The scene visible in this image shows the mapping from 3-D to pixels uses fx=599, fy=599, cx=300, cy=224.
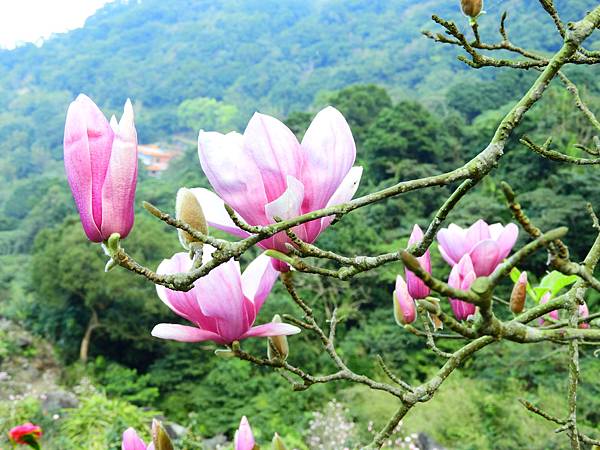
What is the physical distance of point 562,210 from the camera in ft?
24.5

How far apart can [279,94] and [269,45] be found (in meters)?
11.5

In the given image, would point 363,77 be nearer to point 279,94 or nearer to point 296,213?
point 279,94

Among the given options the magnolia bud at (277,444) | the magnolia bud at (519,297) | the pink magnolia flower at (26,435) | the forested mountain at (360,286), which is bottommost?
the forested mountain at (360,286)

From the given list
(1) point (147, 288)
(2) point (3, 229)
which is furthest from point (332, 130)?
(2) point (3, 229)

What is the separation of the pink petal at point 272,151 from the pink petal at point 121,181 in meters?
0.07

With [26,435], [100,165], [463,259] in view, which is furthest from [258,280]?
[26,435]

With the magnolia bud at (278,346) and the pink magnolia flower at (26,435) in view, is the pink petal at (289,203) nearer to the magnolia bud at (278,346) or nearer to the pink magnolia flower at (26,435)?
the magnolia bud at (278,346)

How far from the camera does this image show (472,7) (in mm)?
643

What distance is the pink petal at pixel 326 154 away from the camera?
0.39 meters

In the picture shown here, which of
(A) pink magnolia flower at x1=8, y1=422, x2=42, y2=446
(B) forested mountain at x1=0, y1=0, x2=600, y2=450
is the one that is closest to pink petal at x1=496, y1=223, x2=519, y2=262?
(A) pink magnolia flower at x1=8, y1=422, x2=42, y2=446

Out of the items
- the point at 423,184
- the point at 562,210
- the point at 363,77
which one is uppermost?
the point at 423,184

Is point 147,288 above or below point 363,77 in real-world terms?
above

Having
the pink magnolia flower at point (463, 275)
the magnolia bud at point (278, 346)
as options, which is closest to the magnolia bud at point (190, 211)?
the magnolia bud at point (278, 346)

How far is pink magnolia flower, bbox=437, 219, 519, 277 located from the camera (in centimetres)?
61
